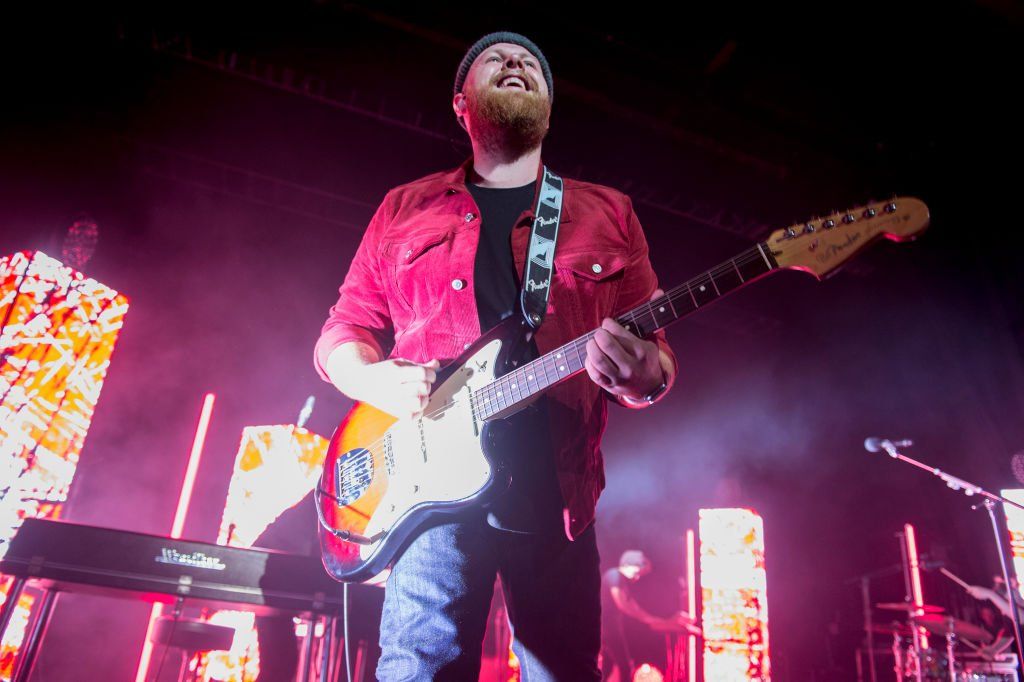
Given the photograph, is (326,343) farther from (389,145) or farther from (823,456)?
(823,456)

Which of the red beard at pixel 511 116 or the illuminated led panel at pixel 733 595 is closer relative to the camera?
the red beard at pixel 511 116

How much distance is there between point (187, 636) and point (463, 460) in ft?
11.1

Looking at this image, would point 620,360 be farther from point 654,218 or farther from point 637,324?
point 654,218

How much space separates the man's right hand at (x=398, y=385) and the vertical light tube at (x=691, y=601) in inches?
298

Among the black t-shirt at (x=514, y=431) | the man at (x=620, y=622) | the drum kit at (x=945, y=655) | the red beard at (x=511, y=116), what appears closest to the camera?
the black t-shirt at (x=514, y=431)

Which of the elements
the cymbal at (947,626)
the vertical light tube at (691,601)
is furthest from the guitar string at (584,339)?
the vertical light tube at (691,601)

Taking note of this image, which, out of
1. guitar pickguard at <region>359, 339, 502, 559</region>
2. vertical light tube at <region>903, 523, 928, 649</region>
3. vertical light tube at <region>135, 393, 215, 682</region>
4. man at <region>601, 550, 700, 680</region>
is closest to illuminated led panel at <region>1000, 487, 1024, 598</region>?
vertical light tube at <region>903, 523, 928, 649</region>

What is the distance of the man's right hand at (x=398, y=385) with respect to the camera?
1.58 m

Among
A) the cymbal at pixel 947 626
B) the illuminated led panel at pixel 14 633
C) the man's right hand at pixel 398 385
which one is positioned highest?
the cymbal at pixel 947 626

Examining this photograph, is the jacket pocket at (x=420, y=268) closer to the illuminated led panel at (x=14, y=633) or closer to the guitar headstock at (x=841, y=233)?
the guitar headstock at (x=841, y=233)

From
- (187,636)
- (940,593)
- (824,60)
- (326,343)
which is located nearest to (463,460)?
(326,343)

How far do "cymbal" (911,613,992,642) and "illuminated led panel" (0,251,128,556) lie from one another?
8.72 metres

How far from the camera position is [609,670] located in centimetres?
758

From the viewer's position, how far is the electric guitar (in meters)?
1.51
